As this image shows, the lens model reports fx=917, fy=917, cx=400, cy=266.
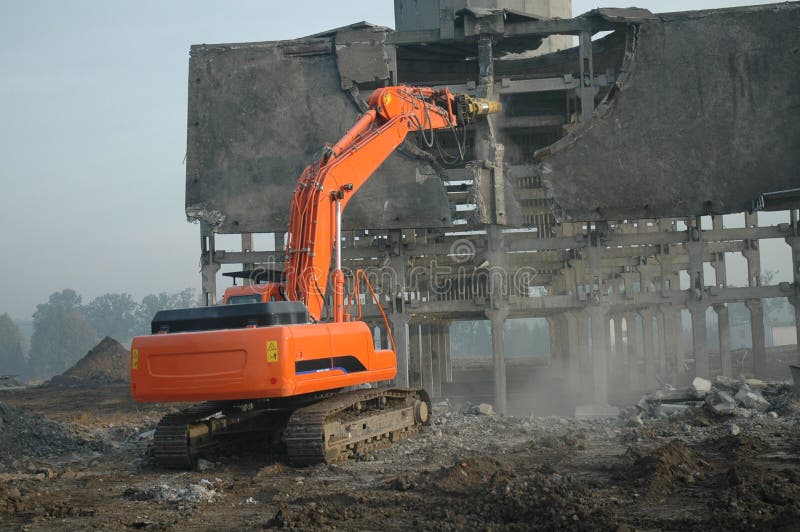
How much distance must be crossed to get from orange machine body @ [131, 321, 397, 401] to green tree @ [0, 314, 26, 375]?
116093 millimetres

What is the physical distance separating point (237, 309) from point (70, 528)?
3.21 m

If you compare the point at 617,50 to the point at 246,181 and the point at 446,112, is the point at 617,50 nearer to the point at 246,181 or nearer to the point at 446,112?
the point at 446,112

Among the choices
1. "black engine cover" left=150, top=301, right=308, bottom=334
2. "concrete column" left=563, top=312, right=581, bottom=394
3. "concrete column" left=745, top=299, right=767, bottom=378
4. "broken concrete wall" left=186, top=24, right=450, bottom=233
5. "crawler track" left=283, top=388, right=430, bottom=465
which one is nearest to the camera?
"black engine cover" left=150, top=301, right=308, bottom=334

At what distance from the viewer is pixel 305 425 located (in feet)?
35.9

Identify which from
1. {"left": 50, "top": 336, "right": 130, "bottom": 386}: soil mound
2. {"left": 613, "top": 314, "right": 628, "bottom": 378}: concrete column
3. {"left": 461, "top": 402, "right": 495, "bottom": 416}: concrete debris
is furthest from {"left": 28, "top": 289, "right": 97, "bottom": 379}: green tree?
{"left": 461, "top": 402, "right": 495, "bottom": 416}: concrete debris

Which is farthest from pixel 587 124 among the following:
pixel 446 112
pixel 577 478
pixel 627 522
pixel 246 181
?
pixel 627 522

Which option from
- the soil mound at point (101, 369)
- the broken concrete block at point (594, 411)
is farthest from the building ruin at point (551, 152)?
the soil mound at point (101, 369)

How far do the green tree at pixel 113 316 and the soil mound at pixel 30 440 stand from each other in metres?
152

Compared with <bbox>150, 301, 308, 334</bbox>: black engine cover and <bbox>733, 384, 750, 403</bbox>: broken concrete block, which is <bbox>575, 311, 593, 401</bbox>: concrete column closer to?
<bbox>733, 384, 750, 403</bbox>: broken concrete block

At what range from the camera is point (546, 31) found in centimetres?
2162

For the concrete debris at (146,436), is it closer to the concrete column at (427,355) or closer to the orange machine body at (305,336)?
the orange machine body at (305,336)

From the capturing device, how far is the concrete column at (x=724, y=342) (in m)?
23.7

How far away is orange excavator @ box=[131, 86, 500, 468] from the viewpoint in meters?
10.3

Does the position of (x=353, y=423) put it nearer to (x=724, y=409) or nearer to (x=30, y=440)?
(x=30, y=440)
